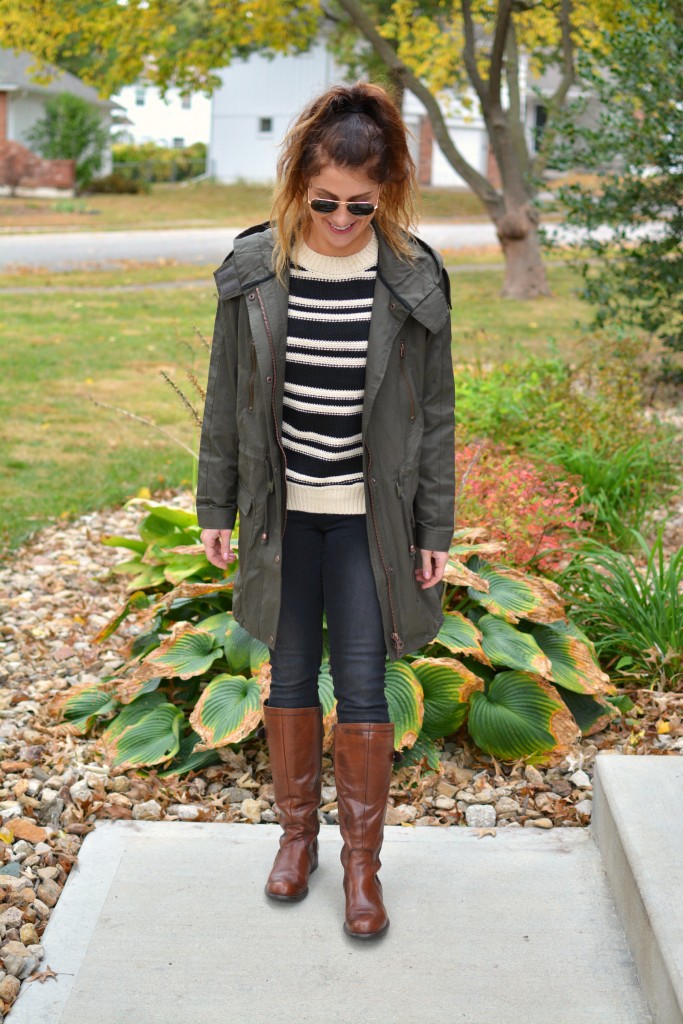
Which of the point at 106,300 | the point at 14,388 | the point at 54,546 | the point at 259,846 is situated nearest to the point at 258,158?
the point at 106,300

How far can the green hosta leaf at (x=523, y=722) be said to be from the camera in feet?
11.9

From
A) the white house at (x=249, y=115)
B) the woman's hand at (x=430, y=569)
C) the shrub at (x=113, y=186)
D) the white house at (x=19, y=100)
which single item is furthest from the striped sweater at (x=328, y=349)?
the white house at (x=249, y=115)

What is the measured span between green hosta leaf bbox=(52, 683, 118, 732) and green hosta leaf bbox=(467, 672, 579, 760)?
1.19m

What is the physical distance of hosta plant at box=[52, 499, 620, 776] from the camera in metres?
3.54

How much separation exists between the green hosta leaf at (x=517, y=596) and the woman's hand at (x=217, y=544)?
121cm

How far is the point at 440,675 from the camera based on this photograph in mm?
3609

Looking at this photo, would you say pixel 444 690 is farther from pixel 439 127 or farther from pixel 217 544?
pixel 439 127

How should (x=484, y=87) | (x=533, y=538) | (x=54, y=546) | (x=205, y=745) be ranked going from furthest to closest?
(x=484, y=87)
(x=54, y=546)
(x=533, y=538)
(x=205, y=745)

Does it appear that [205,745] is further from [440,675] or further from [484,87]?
[484,87]

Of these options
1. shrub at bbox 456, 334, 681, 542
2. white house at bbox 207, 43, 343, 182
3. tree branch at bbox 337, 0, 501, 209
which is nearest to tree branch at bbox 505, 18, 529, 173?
tree branch at bbox 337, 0, 501, 209

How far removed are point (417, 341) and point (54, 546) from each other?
3697mm

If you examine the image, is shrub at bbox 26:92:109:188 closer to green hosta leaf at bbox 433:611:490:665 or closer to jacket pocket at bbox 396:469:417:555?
green hosta leaf at bbox 433:611:490:665

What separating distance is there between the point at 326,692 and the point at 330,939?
948mm

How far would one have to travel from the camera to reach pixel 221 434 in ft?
8.75
